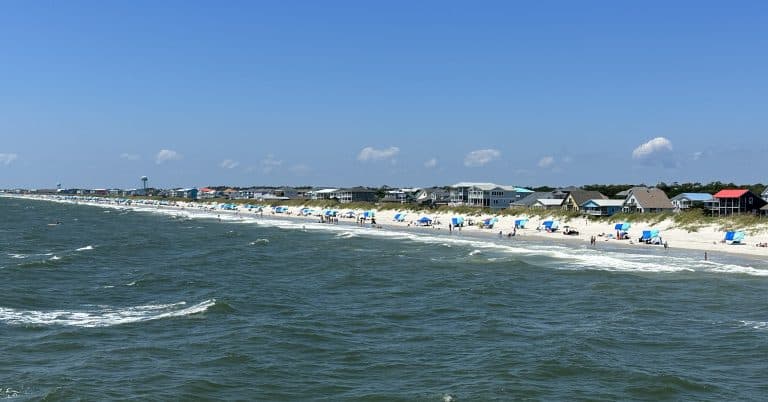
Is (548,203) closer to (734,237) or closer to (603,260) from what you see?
(734,237)

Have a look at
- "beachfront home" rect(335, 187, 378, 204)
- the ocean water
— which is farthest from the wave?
"beachfront home" rect(335, 187, 378, 204)

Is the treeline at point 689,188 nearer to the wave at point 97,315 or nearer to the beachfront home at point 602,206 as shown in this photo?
the beachfront home at point 602,206

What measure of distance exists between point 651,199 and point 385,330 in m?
86.9

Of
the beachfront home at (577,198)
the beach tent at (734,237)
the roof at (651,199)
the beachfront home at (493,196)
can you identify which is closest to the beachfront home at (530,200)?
the beachfront home at (493,196)

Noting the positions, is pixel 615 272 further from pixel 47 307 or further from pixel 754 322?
pixel 47 307

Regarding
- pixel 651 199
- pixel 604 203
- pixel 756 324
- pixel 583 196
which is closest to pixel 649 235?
pixel 651 199

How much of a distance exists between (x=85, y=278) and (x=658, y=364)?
36729 millimetres

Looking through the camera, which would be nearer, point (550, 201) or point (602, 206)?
point (602, 206)

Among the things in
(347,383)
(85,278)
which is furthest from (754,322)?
(85,278)

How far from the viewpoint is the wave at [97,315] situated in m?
28.8

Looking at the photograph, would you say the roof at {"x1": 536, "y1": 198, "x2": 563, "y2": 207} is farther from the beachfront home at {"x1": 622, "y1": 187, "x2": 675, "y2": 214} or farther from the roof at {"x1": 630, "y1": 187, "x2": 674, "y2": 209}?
the roof at {"x1": 630, "y1": 187, "x2": 674, "y2": 209}

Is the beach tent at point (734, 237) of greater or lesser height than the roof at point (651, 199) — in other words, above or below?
below

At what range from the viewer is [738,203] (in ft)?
290

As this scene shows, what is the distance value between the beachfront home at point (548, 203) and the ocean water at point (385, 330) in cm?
6720
